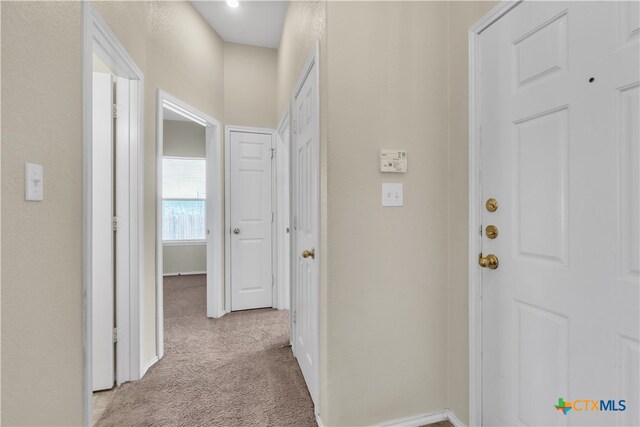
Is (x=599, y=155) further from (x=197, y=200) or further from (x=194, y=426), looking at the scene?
(x=197, y=200)

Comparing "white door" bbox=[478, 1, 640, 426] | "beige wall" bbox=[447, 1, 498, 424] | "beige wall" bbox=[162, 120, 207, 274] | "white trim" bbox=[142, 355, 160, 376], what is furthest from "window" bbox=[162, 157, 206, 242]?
"white door" bbox=[478, 1, 640, 426]

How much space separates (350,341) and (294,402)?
0.67 meters

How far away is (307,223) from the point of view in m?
1.83

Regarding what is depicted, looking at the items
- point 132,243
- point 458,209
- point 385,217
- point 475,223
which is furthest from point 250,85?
point 475,223

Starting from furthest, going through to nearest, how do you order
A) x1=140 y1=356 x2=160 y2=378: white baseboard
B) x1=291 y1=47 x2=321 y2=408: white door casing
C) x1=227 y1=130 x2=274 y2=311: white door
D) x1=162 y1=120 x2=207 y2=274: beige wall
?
1. x1=162 y1=120 x2=207 y2=274: beige wall
2. x1=227 y1=130 x2=274 y2=311: white door
3. x1=140 y1=356 x2=160 y2=378: white baseboard
4. x1=291 y1=47 x2=321 y2=408: white door casing

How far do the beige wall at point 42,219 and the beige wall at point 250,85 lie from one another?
2.00 meters

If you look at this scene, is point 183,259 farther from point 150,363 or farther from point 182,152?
point 150,363

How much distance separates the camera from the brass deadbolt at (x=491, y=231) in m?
1.25

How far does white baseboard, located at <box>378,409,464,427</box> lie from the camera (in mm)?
1444

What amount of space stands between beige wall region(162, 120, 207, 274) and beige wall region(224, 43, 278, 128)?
7.80ft

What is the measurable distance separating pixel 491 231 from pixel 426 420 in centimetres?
108

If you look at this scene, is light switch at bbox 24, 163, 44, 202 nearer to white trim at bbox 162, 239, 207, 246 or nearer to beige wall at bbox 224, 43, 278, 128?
beige wall at bbox 224, 43, 278, 128

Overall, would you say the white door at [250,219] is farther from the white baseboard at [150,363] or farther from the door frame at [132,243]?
the door frame at [132,243]

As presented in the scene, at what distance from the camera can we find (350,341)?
4.58ft
